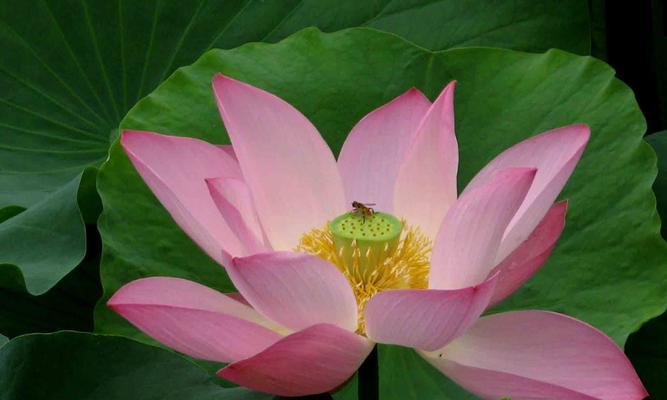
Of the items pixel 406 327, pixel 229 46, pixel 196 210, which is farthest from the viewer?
pixel 229 46

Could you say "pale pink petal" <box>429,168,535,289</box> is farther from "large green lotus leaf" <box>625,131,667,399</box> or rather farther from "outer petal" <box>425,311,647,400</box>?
"large green lotus leaf" <box>625,131,667,399</box>

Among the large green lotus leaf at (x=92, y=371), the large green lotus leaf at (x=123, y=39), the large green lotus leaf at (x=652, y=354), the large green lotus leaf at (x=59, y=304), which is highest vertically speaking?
the large green lotus leaf at (x=123, y=39)

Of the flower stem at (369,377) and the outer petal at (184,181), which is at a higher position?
the outer petal at (184,181)

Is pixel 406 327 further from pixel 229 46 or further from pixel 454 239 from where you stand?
pixel 229 46

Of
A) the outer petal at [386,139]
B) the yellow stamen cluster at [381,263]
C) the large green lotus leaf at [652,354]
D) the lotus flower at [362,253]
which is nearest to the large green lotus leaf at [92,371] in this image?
the lotus flower at [362,253]

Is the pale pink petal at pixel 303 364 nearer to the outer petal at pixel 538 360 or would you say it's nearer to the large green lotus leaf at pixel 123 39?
the outer petal at pixel 538 360

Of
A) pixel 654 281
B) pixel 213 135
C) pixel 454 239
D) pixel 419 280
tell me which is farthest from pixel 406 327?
pixel 213 135

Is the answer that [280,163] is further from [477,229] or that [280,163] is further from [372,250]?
[477,229]
